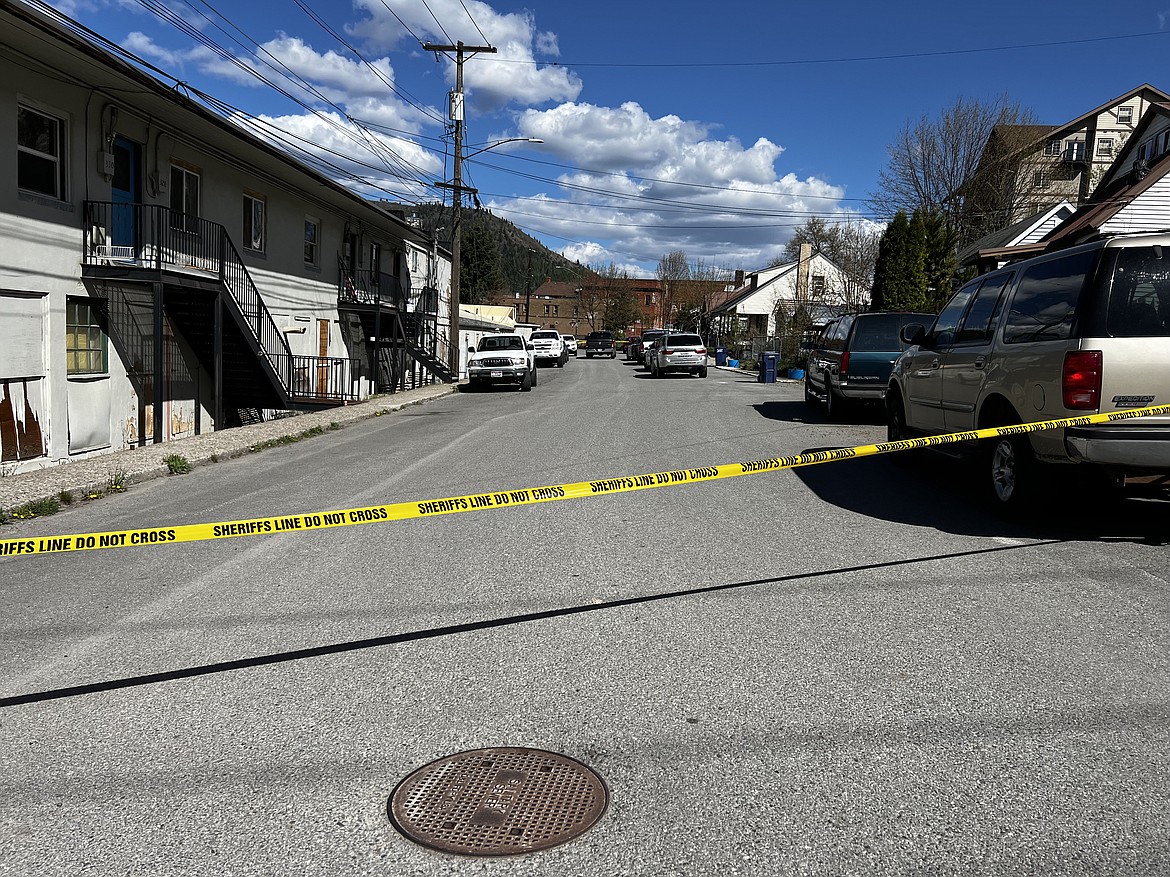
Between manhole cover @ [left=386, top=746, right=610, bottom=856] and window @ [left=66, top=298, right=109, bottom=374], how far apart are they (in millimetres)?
13316

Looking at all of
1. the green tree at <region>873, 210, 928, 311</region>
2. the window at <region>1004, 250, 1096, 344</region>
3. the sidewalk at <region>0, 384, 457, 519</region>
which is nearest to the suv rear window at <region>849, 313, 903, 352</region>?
the window at <region>1004, 250, 1096, 344</region>

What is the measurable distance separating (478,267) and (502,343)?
6446 centimetres

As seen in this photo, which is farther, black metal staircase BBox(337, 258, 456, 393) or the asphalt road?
black metal staircase BBox(337, 258, 456, 393)

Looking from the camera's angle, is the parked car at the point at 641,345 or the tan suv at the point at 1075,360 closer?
the tan suv at the point at 1075,360

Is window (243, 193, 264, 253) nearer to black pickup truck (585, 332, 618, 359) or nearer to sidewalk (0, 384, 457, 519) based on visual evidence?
sidewalk (0, 384, 457, 519)

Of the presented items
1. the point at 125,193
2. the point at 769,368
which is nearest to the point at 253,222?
the point at 125,193

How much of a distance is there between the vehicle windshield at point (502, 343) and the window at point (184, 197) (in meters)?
11.3

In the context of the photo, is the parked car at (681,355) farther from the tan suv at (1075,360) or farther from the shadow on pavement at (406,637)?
the shadow on pavement at (406,637)

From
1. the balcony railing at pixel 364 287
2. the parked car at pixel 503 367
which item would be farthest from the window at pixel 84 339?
the parked car at pixel 503 367

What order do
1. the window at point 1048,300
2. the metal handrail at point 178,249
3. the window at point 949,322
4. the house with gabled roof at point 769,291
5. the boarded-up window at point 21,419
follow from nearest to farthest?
the window at point 1048,300 → the window at point 949,322 → the boarded-up window at point 21,419 → the metal handrail at point 178,249 → the house with gabled roof at point 769,291

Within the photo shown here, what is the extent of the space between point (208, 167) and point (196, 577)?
15066 mm

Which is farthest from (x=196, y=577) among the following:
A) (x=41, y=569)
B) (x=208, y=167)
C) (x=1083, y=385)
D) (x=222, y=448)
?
(x=208, y=167)

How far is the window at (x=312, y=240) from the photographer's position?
2455 cm

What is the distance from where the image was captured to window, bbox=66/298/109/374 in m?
14.2
